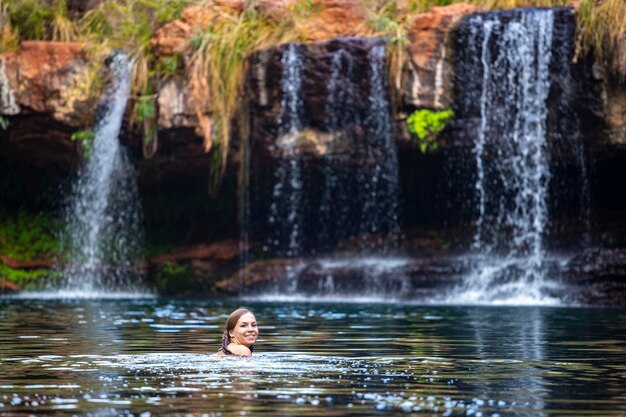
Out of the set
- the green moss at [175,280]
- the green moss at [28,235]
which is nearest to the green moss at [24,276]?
the green moss at [28,235]

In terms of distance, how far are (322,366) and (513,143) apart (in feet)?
47.9

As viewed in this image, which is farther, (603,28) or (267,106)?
(267,106)

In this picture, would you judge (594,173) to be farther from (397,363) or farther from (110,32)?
(397,363)

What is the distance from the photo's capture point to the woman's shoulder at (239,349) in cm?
1068

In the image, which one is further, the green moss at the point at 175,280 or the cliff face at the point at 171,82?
the green moss at the point at 175,280

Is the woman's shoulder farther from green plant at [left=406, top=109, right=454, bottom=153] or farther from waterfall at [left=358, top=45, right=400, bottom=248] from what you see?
waterfall at [left=358, top=45, right=400, bottom=248]

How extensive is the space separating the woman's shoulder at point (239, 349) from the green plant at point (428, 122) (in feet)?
41.5

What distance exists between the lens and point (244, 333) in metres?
10.8

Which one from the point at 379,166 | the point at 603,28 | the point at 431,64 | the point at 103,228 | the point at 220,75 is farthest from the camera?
the point at 103,228

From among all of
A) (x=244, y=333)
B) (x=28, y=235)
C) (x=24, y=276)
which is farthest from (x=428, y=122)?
(x=244, y=333)

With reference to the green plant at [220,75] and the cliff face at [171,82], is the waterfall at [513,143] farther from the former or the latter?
the green plant at [220,75]

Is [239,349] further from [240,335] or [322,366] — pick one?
[322,366]

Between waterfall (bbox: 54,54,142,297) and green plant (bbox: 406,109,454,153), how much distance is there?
258 inches

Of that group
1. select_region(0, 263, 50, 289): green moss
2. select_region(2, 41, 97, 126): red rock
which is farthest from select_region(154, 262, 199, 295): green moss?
select_region(2, 41, 97, 126): red rock
